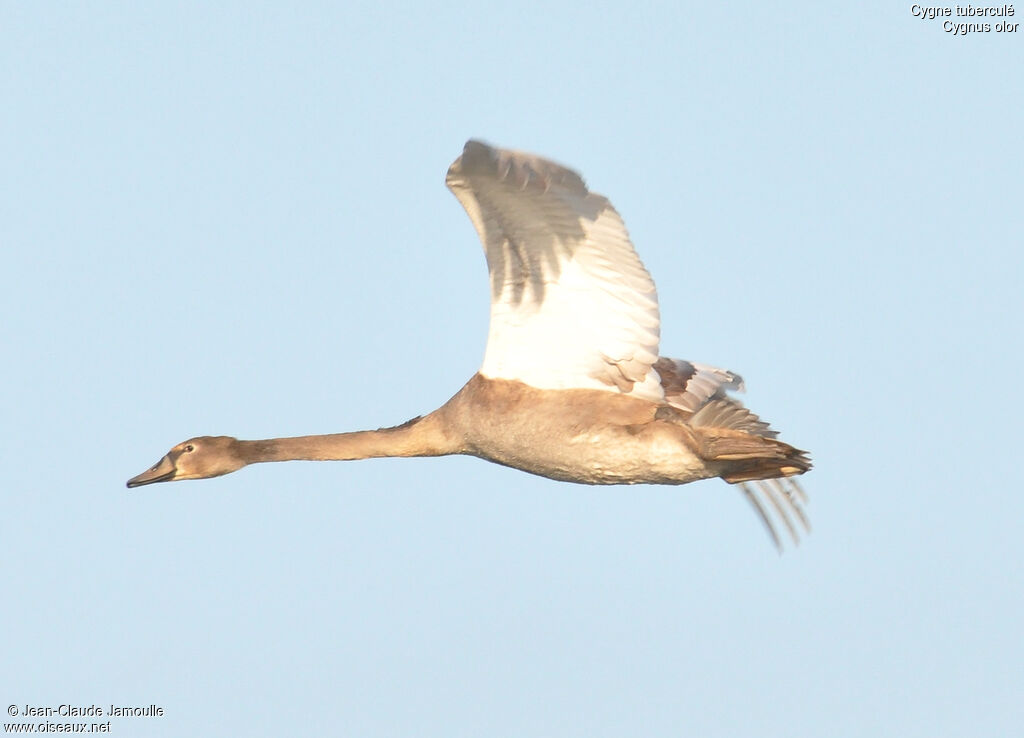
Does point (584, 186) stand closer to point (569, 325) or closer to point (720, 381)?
point (569, 325)

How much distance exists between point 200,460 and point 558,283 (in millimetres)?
3643

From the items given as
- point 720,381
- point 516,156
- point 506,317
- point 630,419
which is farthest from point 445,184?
point 720,381

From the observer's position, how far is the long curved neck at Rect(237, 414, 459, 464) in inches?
489

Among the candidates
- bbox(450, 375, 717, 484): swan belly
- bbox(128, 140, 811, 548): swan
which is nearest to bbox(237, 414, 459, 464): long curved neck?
bbox(128, 140, 811, 548): swan

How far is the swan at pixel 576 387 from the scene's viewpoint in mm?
11078

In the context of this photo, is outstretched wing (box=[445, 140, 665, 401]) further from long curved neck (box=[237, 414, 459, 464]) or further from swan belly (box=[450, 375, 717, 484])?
long curved neck (box=[237, 414, 459, 464])

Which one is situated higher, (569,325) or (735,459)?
(569,325)

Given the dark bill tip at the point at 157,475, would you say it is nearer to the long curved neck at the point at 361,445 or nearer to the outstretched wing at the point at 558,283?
the long curved neck at the point at 361,445

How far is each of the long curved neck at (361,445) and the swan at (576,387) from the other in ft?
0.04

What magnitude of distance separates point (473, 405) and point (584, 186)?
2.53 metres

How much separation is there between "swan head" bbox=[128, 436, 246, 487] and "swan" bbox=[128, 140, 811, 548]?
132cm

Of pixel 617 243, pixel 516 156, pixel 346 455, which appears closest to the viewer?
pixel 516 156

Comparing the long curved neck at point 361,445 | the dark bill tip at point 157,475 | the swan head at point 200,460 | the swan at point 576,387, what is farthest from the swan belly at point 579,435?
the dark bill tip at point 157,475

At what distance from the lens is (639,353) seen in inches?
463
